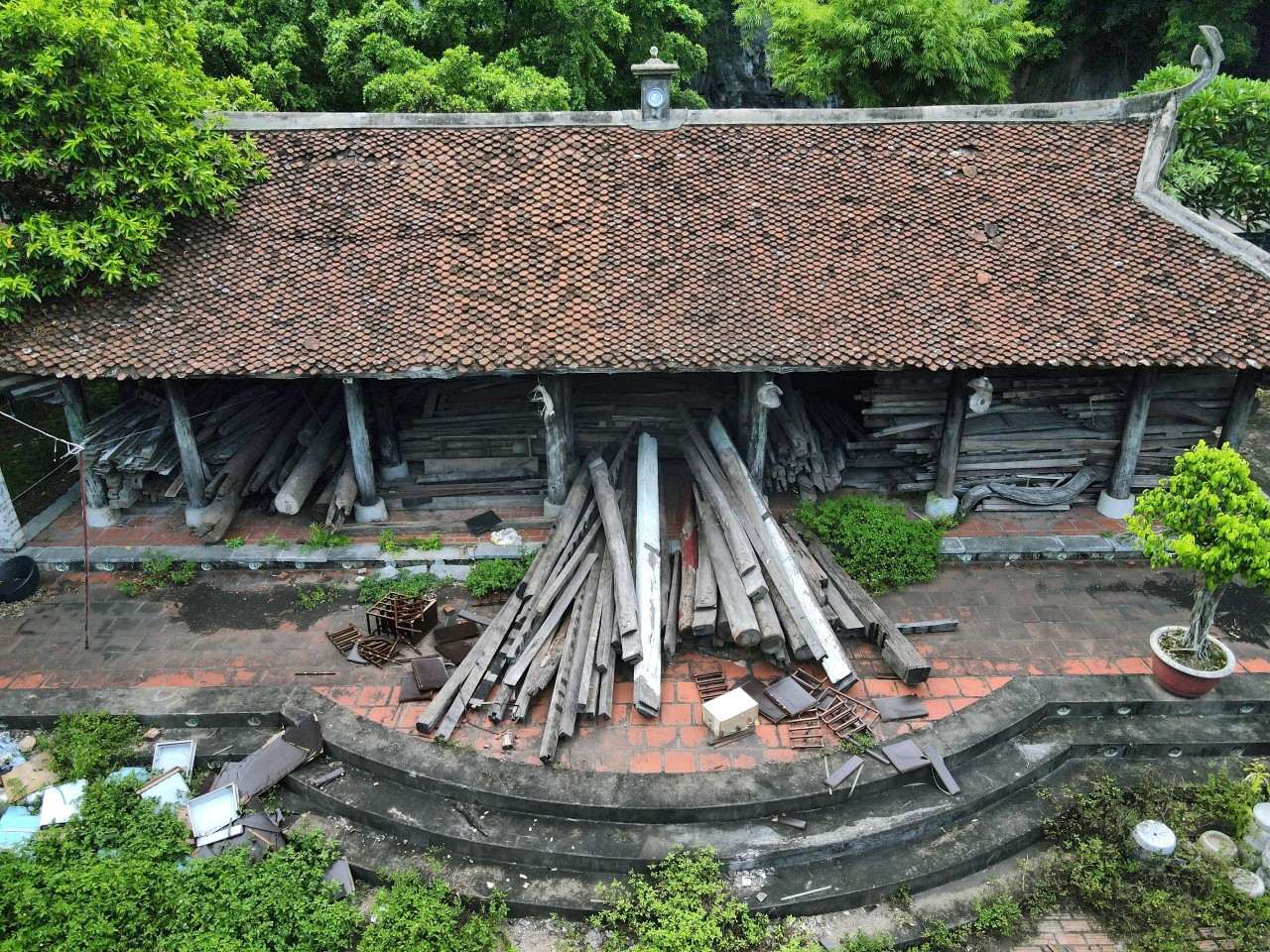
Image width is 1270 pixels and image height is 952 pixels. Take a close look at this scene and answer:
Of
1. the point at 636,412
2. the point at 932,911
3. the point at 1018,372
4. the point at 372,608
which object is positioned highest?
the point at 1018,372

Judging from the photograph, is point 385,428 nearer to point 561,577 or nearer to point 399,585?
point 399,585

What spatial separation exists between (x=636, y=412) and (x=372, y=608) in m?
5.21

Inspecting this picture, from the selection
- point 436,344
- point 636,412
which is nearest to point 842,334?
point 636,412

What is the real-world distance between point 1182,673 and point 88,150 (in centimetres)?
1489

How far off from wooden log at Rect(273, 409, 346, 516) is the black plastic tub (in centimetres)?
320

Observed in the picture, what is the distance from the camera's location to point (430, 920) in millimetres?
7430

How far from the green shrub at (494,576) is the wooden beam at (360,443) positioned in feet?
7.30

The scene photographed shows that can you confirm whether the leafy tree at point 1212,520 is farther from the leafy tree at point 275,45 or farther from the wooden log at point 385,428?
the leafy tree at point 275,45

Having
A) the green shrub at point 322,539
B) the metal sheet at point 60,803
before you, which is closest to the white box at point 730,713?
the green shrub at point 322,539

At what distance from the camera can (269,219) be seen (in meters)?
12.6

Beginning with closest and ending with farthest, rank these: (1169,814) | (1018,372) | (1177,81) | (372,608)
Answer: (1169,814) → (372,608) → (1018,372) → (1177,81)

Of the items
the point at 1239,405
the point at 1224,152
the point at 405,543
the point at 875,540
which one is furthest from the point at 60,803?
the point at 1224,152

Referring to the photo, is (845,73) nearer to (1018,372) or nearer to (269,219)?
(1018,372)

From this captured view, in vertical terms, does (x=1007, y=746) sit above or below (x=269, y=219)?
below
